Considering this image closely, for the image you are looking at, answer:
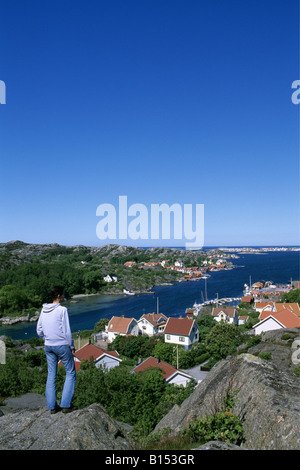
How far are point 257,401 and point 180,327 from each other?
30.9m

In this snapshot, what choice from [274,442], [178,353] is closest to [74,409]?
[274,442]

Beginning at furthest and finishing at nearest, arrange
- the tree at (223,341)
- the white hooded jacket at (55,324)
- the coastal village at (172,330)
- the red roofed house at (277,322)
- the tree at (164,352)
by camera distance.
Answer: the red roofed house at (277,322) → the tree at (164,352) → the tree at (223,341) → the coastal village at (172,330) → the white hooded jacket at (55,324)

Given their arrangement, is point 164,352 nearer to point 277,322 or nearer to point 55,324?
point 277,322

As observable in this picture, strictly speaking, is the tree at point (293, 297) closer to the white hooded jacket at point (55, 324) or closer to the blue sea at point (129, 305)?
Result: the blue sea at point (129, 305)

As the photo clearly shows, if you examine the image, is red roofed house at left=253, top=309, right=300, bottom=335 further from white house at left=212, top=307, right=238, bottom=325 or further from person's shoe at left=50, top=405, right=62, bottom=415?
person's shoe at left=50, top=405, right=62, bottom=415

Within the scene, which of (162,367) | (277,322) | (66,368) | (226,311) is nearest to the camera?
(66,368)

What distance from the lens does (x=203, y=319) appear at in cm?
4338

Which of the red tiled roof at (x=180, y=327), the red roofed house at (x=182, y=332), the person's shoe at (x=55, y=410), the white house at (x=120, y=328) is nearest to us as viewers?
the person's shoe at (x=55, y=410)

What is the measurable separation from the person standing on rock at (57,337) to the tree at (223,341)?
24328mm

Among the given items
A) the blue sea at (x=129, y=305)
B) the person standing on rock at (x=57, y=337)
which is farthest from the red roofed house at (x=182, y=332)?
the person standing on rock at (x=57, y=337)

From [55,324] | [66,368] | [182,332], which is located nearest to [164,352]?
[182,332]

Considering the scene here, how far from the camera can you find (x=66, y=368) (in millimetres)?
4090

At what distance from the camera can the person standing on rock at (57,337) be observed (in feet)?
13.0

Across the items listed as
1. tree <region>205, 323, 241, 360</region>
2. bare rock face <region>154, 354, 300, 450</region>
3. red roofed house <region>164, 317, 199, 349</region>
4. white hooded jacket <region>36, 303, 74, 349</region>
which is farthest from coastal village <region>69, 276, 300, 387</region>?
white hooded jacket <region>36, 303, 74, 349</region>
